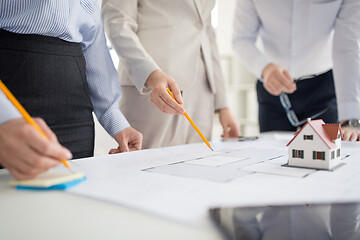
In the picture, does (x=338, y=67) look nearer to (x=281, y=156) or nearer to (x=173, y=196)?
(x=281, y=156)

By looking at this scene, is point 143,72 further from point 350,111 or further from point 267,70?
point 350,111

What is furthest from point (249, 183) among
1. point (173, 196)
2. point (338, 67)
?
point (338, 67)

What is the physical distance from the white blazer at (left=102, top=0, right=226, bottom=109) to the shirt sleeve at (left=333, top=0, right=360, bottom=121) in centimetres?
51

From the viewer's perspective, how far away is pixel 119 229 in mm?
352

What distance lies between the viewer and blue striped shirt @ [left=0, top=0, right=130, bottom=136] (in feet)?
2.34

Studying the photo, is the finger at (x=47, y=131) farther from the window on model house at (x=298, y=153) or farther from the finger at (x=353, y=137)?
the finger at (x=353, y=137)

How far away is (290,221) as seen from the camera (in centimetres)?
37

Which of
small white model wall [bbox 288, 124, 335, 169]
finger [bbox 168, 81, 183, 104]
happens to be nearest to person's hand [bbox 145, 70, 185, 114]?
finger [bbox 168, 81, 183, 104]

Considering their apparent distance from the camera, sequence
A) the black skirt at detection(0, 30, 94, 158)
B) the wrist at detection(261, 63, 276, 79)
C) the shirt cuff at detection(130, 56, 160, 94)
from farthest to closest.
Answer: the wrist at detection(261, 63, 276, 79) < the shirt cuff at detection(130, 56, 160, 94) < the black skirt at detection(0, 30, 94, 158)

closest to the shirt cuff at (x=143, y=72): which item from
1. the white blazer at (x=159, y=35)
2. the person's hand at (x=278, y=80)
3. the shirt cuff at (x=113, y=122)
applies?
the white blazer at (x=159, y=35)

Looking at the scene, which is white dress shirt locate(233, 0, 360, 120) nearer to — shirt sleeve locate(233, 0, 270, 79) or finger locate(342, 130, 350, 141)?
shirt sleeve locate(233, 0, 270, 79)

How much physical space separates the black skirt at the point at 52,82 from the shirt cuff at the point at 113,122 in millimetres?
72

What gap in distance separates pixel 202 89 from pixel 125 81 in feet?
1.06

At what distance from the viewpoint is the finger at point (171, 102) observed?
929 mm
